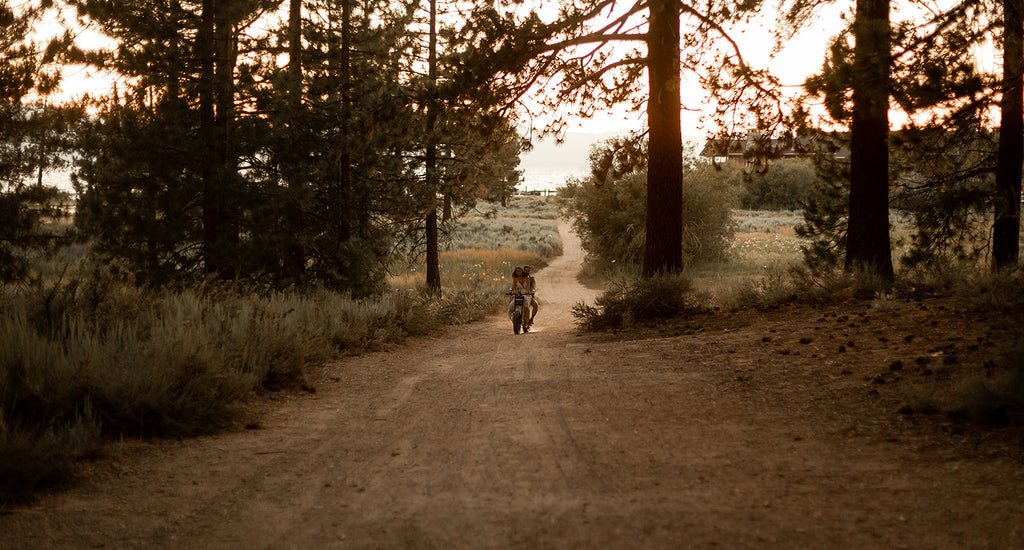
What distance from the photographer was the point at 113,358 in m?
6.55

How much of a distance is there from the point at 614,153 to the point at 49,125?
445 inches

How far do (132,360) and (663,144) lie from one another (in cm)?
967

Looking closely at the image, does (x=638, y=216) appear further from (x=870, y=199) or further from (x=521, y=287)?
(x=870, y=199)

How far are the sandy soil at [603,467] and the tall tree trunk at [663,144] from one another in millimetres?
5329

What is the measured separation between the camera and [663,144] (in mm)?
13680

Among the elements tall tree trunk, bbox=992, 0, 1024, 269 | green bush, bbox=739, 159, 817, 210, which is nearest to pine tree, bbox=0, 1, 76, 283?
tall tree trunk, bbox=992, 0, 1024, 269

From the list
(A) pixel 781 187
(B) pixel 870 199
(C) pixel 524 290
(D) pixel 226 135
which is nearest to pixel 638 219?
(C) pixel 524 290

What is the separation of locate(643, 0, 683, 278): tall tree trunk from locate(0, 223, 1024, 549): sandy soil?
5.33 meters

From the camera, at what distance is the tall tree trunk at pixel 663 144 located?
13094 mm

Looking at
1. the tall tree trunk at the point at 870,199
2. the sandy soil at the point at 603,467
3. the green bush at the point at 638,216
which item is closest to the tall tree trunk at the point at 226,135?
the sandy soil at the point at 603,467

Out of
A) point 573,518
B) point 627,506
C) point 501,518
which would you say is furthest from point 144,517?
point 627,506

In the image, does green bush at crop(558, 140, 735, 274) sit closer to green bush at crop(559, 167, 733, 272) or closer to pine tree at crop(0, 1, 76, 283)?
green bush at crop(559, 167, 733, 272)

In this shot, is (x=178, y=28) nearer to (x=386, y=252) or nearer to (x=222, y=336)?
(x=386, y=252)

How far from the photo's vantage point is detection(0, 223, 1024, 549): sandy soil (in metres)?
3.87
